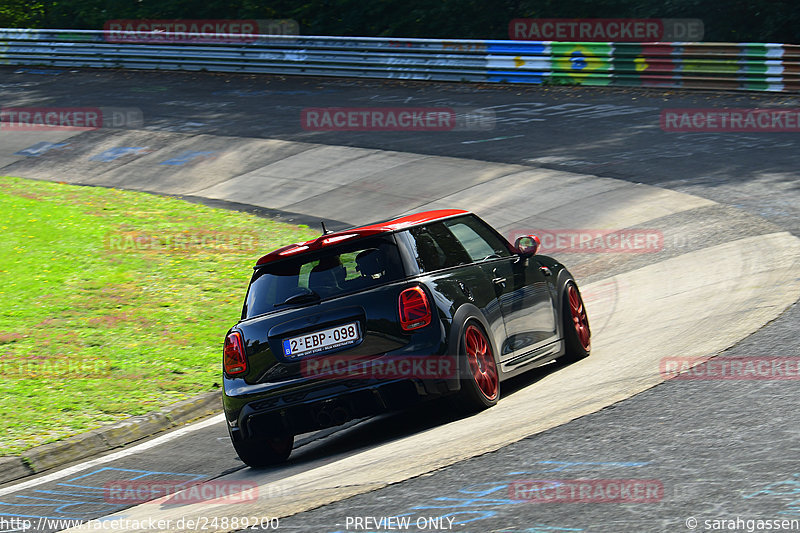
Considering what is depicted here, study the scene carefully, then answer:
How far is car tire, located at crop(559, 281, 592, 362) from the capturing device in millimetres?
8406

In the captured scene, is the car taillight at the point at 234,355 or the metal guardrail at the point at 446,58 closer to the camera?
the car taillight at the point at 234,355

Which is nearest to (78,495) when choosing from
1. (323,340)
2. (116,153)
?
(323,340)

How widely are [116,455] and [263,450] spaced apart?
159 cm

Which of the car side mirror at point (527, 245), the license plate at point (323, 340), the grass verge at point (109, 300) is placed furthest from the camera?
the grass verge at point (109, 300)

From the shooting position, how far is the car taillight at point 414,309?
22.0 feet

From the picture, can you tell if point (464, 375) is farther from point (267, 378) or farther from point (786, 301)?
point (786, 301)

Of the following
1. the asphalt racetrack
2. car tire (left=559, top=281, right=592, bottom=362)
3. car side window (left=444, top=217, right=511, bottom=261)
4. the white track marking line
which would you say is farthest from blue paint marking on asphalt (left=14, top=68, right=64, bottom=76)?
car tire (left=559, top=281, right=592, bottom=362)

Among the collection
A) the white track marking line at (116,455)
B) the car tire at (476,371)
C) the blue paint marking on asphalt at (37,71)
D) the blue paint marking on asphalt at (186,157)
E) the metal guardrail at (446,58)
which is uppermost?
the blue paint marking on asphalt at (37,71)

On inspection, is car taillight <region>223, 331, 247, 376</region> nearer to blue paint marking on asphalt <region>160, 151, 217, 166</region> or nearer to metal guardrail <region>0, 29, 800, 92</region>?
blue paint marking on asphalt <region>160, 151, 217, 166</region>

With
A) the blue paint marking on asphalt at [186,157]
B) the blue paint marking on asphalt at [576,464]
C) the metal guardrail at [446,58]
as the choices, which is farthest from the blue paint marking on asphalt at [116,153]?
Answer: the blue paint marking on asphalt at [576,464]

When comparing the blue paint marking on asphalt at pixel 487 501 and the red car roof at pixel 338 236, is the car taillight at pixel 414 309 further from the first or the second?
the blue paint marking on asphalt at pixel 487 501

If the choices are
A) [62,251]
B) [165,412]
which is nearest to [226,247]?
→ [62,251]

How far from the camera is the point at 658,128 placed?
1886cm

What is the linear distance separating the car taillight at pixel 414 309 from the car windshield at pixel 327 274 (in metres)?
0.23
